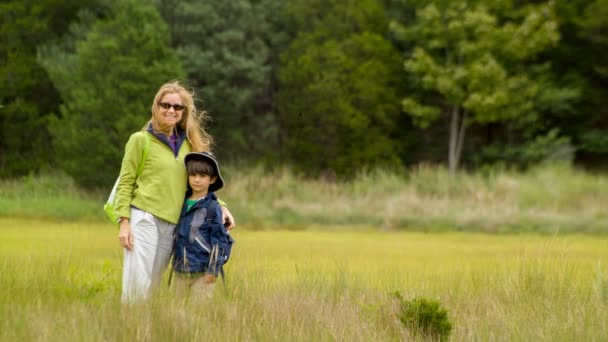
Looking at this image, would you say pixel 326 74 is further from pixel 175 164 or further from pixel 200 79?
pixel 175 164

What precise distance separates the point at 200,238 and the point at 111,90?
15.8 m

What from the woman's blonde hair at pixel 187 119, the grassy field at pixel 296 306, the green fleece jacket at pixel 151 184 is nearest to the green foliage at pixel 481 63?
the grassy field at pixel 296 306

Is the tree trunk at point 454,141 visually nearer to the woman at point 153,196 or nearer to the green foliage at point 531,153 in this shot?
the green foliage at point 531,153

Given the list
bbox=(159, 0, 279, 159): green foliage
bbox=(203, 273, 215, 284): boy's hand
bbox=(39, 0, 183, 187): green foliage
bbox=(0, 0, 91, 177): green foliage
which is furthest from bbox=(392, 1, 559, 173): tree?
bbox=(203, 273, 215, 284): boy's hand

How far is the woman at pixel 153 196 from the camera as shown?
18.5 feet

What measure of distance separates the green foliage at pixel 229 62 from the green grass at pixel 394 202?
14.8ft

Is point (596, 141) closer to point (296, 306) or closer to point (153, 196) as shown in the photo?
point (296, 306)

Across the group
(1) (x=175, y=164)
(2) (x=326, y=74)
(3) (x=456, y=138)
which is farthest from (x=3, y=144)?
(1) (x=175, y=164)

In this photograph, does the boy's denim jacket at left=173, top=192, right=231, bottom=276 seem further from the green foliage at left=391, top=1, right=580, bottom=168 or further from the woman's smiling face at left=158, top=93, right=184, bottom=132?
the green foliage at left=391, top=1, right=580, bottom=168

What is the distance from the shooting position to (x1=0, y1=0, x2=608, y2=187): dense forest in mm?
26562

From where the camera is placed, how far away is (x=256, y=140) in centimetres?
2981

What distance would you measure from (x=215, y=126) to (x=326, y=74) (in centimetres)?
516

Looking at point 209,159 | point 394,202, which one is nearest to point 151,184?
point 209,159

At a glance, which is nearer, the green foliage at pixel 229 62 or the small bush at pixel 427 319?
the small bush at pixel 427 319
